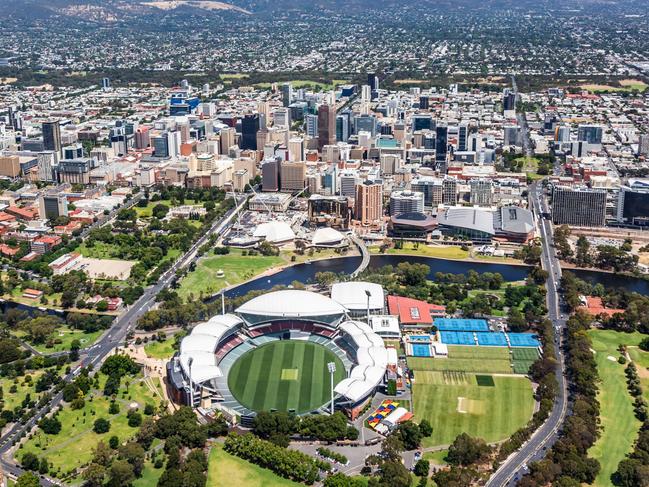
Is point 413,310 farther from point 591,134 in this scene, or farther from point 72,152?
point 591,134

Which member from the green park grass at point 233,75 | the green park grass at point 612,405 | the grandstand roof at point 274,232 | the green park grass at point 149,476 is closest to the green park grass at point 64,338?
the green park grass at point 149,476

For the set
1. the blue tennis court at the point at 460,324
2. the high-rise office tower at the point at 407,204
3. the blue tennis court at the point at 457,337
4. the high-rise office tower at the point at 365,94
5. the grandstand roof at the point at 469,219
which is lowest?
the blue tennis court at the point at 457,337

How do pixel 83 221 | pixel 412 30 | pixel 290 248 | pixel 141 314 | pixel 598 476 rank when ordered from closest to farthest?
pixel 598 476 < pixel 141 314 < pixel 290 248 < pixel 83 221 < pixel 412 30

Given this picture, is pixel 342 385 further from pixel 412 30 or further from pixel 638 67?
pixel 412 30

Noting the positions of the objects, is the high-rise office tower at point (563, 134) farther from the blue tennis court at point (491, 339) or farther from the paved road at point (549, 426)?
the blue tennis court at point (491, 339)

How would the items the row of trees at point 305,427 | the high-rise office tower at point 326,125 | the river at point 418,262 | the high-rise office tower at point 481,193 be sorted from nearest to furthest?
the row of trees at point 305,427
the river at point 418,262
the high-rise office tower at point 481,193
the high-rise office tower at point 326,125

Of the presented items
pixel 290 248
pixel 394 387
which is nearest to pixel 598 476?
pixel 394 387
